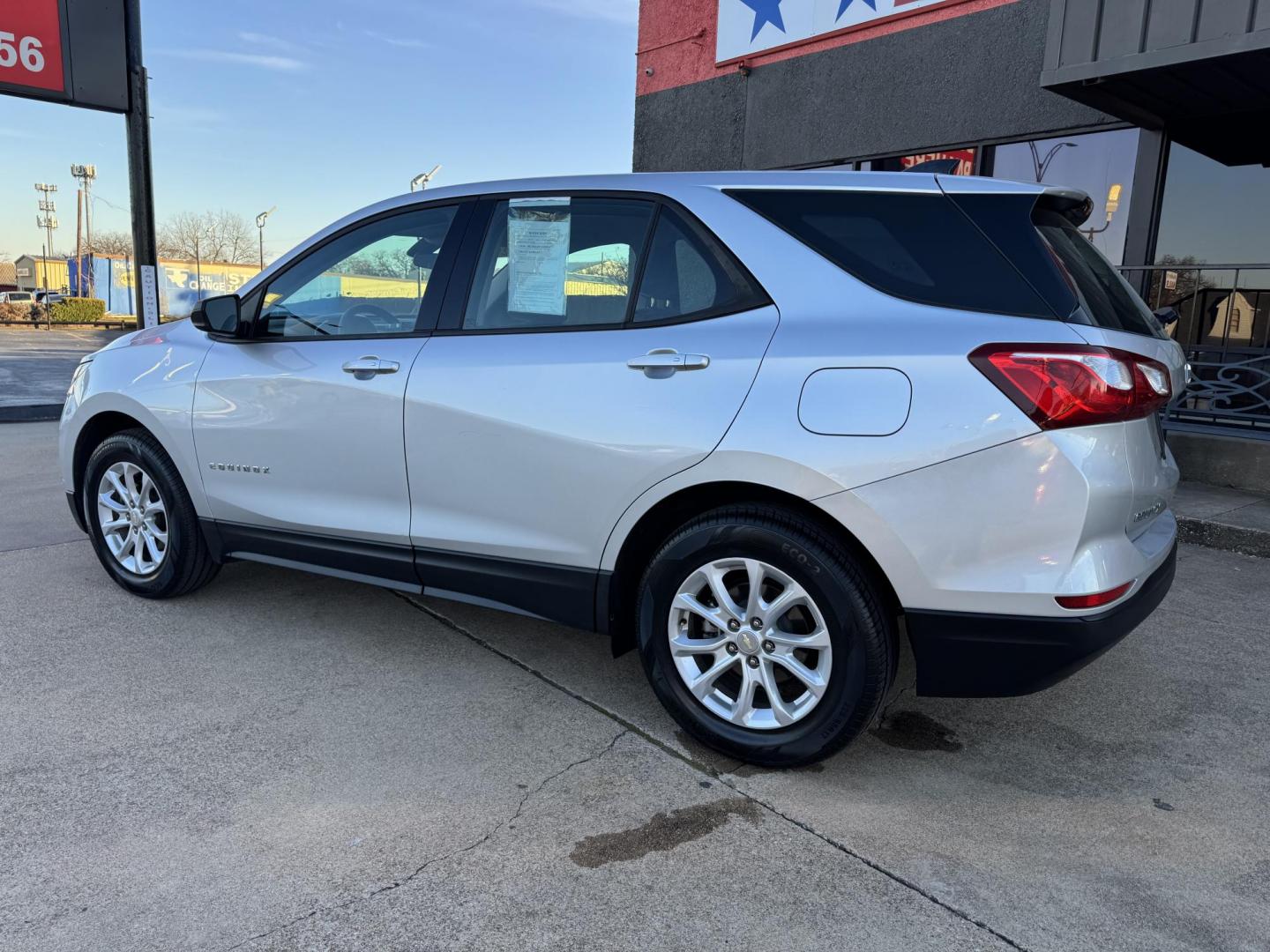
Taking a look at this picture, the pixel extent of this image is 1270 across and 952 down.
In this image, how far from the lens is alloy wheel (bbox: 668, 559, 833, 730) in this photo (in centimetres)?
263

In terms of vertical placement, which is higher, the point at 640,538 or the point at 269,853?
the point at 640,538

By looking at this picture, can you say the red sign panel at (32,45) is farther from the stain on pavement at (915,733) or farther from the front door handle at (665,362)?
the stain on pavement at (915,733)

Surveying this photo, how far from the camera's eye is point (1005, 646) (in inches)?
96.1

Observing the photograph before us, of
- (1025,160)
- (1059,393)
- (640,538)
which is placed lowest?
(640,538)

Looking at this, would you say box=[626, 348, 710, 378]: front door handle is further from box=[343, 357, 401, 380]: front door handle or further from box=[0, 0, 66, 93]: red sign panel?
box=[0, 0, 66, 93]: red sign panel

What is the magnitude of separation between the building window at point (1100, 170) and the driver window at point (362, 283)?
616 cm

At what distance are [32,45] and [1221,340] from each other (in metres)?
12.9

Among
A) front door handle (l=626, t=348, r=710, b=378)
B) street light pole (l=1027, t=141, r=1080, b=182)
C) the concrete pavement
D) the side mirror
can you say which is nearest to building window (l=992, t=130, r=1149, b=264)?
street light pole (l=1027, t=141, r=1080, b=182)

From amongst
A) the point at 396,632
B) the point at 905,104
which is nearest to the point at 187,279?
the point at 905,104

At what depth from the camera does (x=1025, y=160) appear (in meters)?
8.55

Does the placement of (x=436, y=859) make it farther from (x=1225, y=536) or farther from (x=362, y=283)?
(x=1225, y=536)

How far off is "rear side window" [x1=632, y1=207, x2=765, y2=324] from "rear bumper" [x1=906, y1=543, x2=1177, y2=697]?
107 centimetres

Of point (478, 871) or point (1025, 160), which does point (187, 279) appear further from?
point (478, 871)

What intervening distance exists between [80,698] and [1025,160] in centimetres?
860
